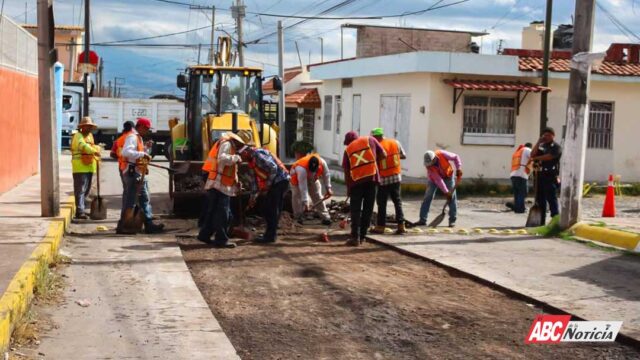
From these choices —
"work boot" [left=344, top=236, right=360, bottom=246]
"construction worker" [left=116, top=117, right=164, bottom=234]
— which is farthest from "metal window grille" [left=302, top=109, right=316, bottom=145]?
"work boot" [left=344, top=236, right=360, bottom=246]

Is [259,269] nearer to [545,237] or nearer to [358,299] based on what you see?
[358,299]

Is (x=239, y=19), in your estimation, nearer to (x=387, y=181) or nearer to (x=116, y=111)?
(x=116, y=111)

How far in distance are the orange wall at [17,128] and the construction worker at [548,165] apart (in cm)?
985

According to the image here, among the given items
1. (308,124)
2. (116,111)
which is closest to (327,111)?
(308,124)

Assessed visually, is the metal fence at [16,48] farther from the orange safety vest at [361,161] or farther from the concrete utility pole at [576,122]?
the concrete utility pole at [576,122]

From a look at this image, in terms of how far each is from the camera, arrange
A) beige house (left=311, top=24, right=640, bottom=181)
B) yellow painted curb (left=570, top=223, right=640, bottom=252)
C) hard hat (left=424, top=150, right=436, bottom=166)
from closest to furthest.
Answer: yellow painted curb (left=570, top=223, right=640, bottom=252) < hard hat (left=424, top=150, right=436, bottom=166) < beige house (left=311, top=24, right=640, bottom=181)

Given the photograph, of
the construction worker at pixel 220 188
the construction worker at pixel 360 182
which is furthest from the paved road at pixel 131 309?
the construction worker at pixel 360 182

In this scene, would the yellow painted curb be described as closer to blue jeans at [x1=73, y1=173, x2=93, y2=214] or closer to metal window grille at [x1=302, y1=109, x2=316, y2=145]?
blue jeans at [x1=73, y1=173, x2=93, y2=214]

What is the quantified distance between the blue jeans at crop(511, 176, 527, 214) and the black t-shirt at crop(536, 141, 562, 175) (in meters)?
2.59

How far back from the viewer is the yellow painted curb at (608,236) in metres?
11.8

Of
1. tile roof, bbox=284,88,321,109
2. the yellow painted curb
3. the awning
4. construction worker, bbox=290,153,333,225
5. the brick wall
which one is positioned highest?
the brick wall

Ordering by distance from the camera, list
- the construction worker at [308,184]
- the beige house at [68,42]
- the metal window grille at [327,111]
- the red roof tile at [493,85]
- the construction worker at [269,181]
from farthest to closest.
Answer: the beige house at [68,42] < the metal window grille at [327,111] < the red roof tile at [493,85] < the construction worker at [308,184] < the construction worker at [269,181]

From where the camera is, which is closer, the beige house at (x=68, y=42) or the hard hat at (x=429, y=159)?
the hard hat at (x=429, y=159)

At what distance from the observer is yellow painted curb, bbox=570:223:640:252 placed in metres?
11.8
